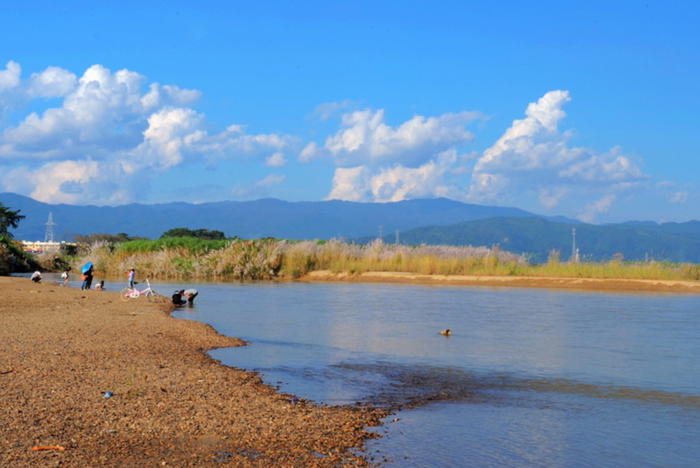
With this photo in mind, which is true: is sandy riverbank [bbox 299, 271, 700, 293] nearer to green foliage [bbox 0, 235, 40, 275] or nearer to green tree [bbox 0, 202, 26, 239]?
green foliage [bbox 0, 235, 40, 275]

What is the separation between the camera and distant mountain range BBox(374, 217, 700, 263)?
396 feet

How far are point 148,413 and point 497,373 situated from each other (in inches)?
205

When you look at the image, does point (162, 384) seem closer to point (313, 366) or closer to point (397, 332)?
point (313, 366)

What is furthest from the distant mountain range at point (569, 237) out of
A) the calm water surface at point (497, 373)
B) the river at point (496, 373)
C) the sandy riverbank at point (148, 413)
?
the sandy riverbank at point (148, 413)

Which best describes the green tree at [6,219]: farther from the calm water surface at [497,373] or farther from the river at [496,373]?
the calm water surface at [497,373]

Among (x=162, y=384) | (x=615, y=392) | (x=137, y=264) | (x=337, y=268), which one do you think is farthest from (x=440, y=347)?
(x=137, y=264)

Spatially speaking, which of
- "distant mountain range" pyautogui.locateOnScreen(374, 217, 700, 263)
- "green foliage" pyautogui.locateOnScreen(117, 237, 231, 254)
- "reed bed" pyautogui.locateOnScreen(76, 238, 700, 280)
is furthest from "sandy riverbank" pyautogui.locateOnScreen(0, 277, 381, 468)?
"distant mountain range" pyautogui.locateOnScreen(374, 217, 700, 263)

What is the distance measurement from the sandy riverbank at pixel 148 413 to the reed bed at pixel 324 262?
23711 mm

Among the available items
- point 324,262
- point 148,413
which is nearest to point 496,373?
point 148,413

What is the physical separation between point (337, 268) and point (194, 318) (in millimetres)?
19621

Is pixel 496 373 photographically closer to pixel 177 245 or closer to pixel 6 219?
pixel 177 245

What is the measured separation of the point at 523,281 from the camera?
1260 inches

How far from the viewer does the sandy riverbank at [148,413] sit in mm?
6090

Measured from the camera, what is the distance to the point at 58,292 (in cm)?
2195
